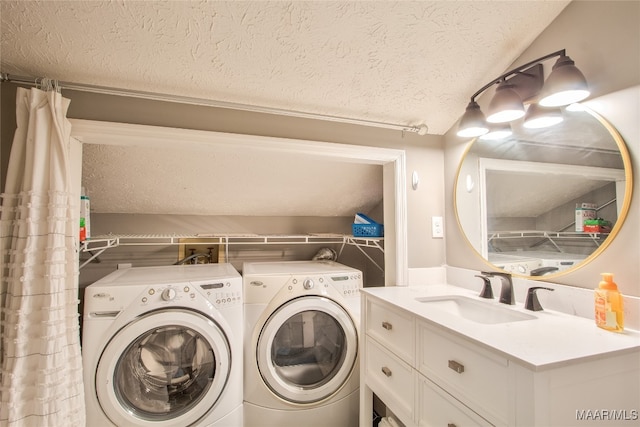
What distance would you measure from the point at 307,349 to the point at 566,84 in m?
1.83

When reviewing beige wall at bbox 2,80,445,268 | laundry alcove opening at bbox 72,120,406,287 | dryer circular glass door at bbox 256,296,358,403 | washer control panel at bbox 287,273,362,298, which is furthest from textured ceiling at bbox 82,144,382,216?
dryer circular glass door at bbox 256,296,358,403

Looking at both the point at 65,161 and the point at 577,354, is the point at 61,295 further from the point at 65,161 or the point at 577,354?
the point at 577,354

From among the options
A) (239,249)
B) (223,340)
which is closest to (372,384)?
(223,340)

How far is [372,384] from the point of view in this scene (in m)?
1.45

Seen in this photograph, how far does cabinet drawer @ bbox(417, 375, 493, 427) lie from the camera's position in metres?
0.90

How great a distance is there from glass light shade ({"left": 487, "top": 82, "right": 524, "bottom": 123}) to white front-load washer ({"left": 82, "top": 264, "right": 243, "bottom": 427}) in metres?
1.48

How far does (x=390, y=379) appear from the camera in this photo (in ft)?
4.31

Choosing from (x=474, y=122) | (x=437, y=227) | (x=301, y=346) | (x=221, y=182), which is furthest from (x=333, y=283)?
(x=474, y=122)

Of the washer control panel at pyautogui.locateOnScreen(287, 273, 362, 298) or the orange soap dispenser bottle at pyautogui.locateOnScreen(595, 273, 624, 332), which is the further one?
the washer control panel at pyautogui.locateOnScreen(287, 273, 362, 298)

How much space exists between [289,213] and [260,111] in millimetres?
1048

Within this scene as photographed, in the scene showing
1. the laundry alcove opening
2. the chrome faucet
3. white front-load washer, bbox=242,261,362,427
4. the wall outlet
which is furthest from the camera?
the wall outlet

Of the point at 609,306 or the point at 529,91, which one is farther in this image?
the point at 529,91

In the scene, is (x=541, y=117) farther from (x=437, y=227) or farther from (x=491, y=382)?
(x=491, y=382)

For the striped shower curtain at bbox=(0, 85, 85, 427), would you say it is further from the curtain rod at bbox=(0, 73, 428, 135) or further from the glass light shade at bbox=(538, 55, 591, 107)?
the glass light shade at bbox=(538, 55, 591, 107)
